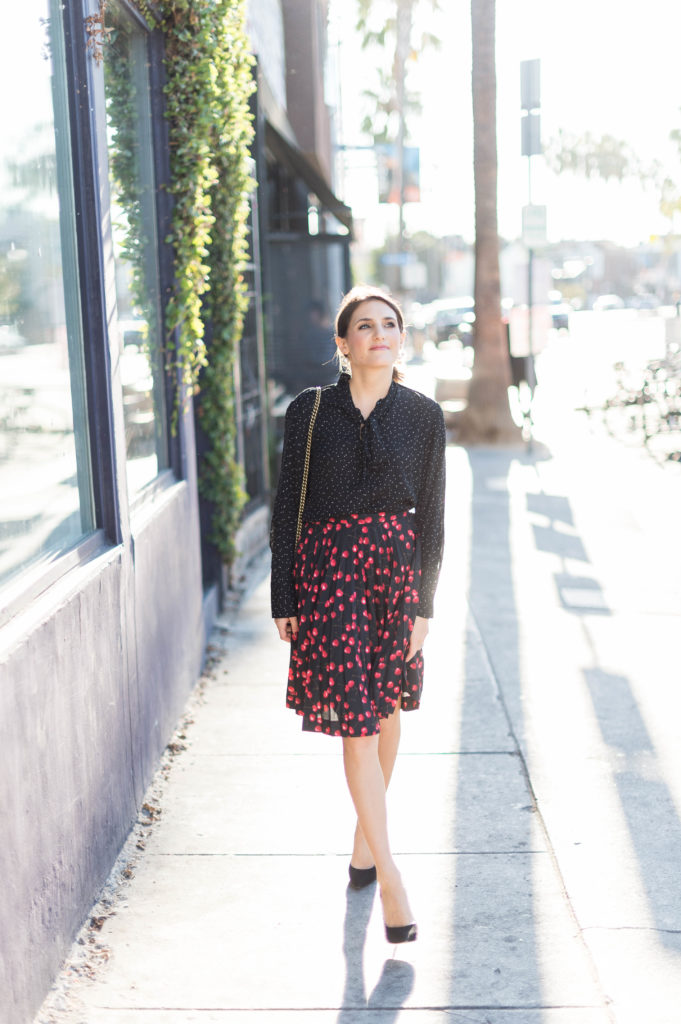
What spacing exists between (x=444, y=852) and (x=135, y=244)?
2895 millimetres

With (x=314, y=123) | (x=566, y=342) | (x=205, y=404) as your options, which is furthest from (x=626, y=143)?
(x=205, y=404)

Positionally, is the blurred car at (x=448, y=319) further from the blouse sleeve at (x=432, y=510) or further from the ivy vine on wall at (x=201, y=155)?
the blouse sleeve at (x=432, y=510)

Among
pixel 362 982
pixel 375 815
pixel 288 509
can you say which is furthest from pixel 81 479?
pixel 362 982

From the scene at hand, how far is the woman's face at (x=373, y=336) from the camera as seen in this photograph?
11.8ft

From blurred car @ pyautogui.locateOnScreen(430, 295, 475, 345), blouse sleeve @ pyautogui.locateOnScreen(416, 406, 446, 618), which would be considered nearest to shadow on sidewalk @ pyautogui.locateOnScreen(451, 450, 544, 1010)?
blouse sleeve @ pyautogui.locateOnScreen(416, 406, 446, 618)

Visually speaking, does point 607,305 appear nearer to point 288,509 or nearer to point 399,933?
point 288,509

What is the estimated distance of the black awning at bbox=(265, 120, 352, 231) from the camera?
1157cm

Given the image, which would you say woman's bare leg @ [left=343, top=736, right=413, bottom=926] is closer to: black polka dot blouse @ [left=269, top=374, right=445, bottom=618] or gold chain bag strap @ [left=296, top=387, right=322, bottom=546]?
black polka dot blouse @ [left=269, top=374, right=445, bottom=618]

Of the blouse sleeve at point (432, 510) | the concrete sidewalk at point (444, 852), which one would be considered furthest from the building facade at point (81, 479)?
the blouse sleeve at point (432, 510)

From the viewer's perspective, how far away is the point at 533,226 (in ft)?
47.2

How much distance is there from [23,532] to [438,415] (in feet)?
4.09

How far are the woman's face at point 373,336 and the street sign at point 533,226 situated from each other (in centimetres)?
1120

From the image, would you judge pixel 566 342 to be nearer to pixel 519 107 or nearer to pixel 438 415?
pixel 519 107

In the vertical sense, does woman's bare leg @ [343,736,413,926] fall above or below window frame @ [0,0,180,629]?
below
